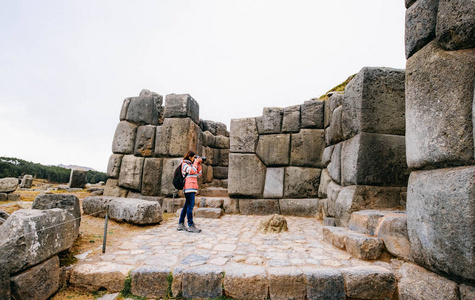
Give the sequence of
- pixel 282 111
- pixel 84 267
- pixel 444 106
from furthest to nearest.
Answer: pixel 282 111 < pixel 84 267 < pixel 444 106

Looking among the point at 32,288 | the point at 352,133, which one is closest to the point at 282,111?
the point at 352,133

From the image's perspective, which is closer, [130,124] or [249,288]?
[249,288]

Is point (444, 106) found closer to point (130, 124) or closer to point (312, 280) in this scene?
point (312, 280)

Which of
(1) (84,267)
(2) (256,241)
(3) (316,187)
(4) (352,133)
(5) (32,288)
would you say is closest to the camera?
(5) (32,288)

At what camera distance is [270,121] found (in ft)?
22.2

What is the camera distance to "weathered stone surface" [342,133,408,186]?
380 centimetres

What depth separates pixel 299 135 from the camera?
257 inches

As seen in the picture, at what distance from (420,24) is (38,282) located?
171 inches

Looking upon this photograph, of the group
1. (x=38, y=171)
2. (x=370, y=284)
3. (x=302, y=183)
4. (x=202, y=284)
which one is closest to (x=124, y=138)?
(x=302, y=183)

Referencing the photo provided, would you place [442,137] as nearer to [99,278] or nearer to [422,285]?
[422,285]

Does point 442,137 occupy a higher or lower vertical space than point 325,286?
higher

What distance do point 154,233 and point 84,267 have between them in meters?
1.72

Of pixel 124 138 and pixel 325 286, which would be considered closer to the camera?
pixel 325 286

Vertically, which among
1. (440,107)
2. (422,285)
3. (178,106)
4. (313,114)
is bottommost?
(422,285)
